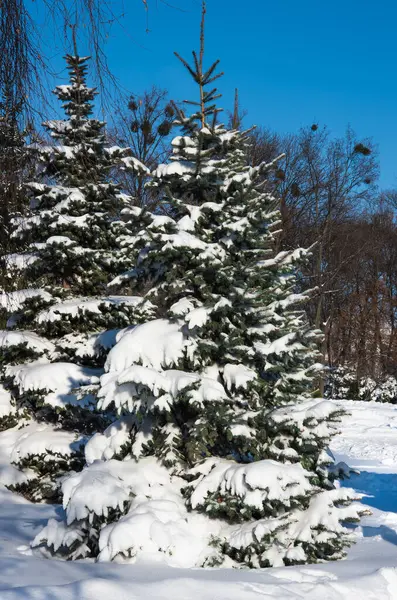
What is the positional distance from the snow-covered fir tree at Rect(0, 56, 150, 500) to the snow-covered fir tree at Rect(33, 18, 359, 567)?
185cm

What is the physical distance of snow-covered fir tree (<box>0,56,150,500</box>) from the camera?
7742mm

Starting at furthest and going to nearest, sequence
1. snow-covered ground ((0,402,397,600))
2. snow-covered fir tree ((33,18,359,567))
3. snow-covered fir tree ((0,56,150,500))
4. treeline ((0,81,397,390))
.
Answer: treeline ((0,81,397,390)) → snow-covered fir tree ((0,56,150,500)) → snow-covered fir tree ((33,18,359,567)) → snow-covered ground ((0,402,397,600))

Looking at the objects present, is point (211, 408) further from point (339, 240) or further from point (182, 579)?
point (339, 240)

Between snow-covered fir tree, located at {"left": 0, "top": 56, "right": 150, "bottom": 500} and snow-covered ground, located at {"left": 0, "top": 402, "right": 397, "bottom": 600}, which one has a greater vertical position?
snow-covered fir tree, located at {"left": 0, "top": 56, "right": 150, "bottom": 500}

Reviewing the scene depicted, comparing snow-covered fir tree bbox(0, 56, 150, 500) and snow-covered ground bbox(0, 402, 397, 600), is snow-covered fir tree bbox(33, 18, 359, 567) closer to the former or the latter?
snow-covered ground bbox(0, 402, 397, 600)

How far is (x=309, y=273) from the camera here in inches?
1015

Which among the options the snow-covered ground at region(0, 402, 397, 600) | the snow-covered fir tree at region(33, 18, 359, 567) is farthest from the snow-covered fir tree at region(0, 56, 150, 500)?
the snow-covered fir tree at region(33, 18, 359, 567)

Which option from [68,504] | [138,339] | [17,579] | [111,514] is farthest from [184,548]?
[138,339]

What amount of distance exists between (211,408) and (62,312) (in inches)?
165

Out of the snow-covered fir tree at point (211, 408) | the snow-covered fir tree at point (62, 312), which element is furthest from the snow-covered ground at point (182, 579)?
the snow-covered fir tree at point (62, 312)

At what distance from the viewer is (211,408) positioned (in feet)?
16.7

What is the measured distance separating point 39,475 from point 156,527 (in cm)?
404

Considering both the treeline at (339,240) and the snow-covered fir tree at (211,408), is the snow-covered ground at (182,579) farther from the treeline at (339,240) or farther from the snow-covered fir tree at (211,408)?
the treeline at (339,240)

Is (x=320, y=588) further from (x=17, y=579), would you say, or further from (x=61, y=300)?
(x=61, y=300)
